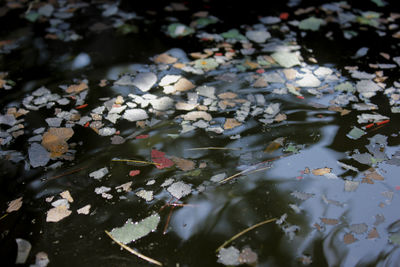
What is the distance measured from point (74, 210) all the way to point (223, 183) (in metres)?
0.62

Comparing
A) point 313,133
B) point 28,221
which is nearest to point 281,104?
point 313,133

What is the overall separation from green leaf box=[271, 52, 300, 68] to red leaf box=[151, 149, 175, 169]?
107 cm

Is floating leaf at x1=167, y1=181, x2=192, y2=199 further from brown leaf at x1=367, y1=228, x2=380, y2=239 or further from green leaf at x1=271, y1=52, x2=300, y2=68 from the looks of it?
green leaf at x1=271, y1=52, x2=300, y2=68

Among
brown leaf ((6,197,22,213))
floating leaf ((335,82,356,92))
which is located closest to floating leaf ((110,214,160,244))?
brown leaf ((6,197,22,213))

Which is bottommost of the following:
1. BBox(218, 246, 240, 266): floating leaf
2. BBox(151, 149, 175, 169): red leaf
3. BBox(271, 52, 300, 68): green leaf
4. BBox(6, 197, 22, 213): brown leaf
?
BBox(6, 197, 22, 213): brown leaf

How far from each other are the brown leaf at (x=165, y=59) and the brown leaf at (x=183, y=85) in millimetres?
250

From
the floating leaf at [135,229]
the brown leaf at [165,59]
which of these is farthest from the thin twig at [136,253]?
the brown leaf at [165,59]

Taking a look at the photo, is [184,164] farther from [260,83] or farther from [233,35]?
[233,35]

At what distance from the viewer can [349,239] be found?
4.41 ft

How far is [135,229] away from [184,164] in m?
0.38

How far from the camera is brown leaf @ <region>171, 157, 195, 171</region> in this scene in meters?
1.64

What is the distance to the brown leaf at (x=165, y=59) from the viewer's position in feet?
7.88

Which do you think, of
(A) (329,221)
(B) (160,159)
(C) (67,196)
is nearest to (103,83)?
(B) (160,159)

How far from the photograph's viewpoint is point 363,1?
318 centimetres
